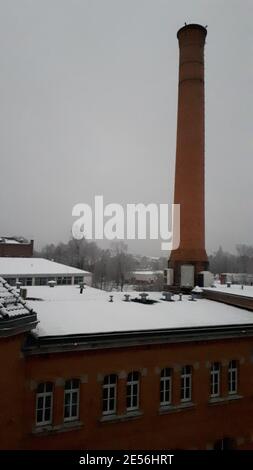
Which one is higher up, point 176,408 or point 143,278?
point 143,278

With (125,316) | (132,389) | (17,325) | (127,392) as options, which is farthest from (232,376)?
(17,325)

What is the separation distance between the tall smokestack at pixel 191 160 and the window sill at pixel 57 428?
1605 cm

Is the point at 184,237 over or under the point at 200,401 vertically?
over

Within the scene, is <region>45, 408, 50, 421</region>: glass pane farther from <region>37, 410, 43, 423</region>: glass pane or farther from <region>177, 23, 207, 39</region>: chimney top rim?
<region>177, 23, 207, 39</region>: chimney top rim

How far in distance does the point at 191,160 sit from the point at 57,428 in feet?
70.1

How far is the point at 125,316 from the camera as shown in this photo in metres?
17.9

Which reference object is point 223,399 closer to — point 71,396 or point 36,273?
point 71,396

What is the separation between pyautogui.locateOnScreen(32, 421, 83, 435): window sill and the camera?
538 inches

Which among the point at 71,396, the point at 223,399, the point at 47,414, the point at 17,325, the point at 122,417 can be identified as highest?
the point at 17,325

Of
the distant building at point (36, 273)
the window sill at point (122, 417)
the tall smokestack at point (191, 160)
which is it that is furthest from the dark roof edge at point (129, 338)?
the distant building at point (36, 273)

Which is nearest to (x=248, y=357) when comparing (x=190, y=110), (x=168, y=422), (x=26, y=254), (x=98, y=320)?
(x=168, y=422)

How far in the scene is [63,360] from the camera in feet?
46.8
